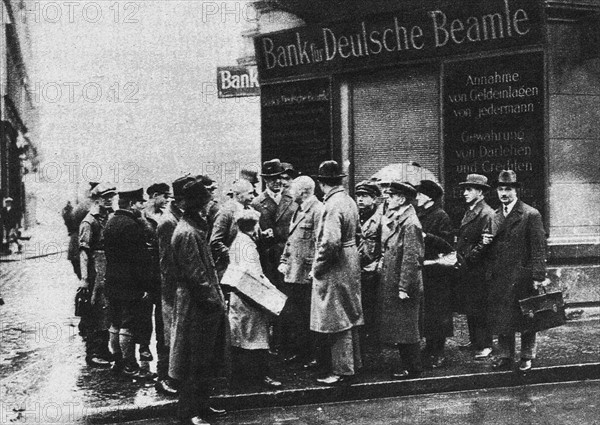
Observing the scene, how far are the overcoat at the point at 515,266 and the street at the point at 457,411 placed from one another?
769 mm

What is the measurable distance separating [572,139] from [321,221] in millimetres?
5213

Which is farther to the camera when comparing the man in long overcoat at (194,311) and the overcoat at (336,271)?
the overcoat at (336,271)

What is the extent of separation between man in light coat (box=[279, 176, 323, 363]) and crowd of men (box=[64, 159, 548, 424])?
0.04 ft

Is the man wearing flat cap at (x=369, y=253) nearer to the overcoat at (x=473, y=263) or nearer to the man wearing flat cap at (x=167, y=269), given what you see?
the overcoat at (x=473, y=263)

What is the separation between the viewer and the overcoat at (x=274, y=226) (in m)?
7.80

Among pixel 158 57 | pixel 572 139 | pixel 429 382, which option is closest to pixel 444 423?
pixel 429 382

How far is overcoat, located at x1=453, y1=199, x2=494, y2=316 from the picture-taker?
7.54m

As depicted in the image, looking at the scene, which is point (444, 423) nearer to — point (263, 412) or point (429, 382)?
point (429, 382)

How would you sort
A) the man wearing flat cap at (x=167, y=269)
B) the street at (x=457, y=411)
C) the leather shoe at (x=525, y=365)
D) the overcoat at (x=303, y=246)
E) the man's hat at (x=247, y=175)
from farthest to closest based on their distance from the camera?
the man's hat at (x=247, y=175) < the overcoat at (x=303, y=246) < the leather shoe at (x=525, y=365) < the man wearing flat cap at (x=167, y=269) < the street at (x=457, y=411)

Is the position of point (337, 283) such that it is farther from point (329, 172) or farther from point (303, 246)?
point (329, 172)

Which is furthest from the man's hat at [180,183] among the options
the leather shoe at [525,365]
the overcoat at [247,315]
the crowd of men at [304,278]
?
the leather shoe at [525,365]

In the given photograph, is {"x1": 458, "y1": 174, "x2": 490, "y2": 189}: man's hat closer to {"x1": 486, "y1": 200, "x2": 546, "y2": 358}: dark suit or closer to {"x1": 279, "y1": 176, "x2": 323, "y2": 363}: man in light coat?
{"x1": 486, "y1": 200, "x2": 546, "y2": 358}: dark suit

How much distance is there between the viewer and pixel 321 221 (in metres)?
6.59

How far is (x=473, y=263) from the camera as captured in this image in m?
7.55
